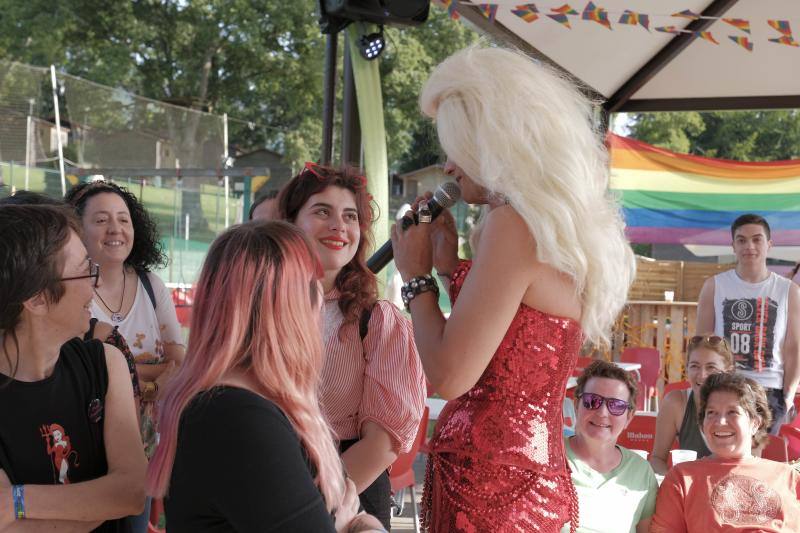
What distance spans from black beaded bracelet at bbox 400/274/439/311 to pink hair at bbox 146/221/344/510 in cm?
39

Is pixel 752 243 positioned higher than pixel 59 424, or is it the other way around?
pixel 752 243

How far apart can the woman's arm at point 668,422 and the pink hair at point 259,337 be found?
9.89 feet

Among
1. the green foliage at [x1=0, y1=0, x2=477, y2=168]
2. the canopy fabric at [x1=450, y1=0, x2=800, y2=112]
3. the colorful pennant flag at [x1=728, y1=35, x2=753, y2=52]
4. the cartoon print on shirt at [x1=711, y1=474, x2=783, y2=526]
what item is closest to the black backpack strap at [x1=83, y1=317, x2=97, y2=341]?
the cartoon print on shirt at [x1=711, y1=474, x2=783, y2=526]

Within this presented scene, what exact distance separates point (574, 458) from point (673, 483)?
35 cm

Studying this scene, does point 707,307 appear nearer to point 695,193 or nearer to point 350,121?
point 350,121

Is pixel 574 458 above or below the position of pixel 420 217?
below

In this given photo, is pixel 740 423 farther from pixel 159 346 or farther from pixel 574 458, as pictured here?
pixel 159 346

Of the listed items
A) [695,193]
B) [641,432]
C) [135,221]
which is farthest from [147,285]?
[695,193]

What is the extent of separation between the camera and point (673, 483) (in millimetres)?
2861

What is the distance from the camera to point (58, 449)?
1523mm

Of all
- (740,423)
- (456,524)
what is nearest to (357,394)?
(456,524)

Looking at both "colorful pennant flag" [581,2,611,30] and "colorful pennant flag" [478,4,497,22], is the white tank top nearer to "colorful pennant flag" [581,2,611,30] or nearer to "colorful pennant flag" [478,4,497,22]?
"colorful pennant flag" [581,2,611,30]

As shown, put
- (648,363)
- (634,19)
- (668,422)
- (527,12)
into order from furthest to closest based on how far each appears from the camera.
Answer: (648,363) → (634,19) → (527,12) → (668,422)

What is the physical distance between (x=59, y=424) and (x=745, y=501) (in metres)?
2.27
